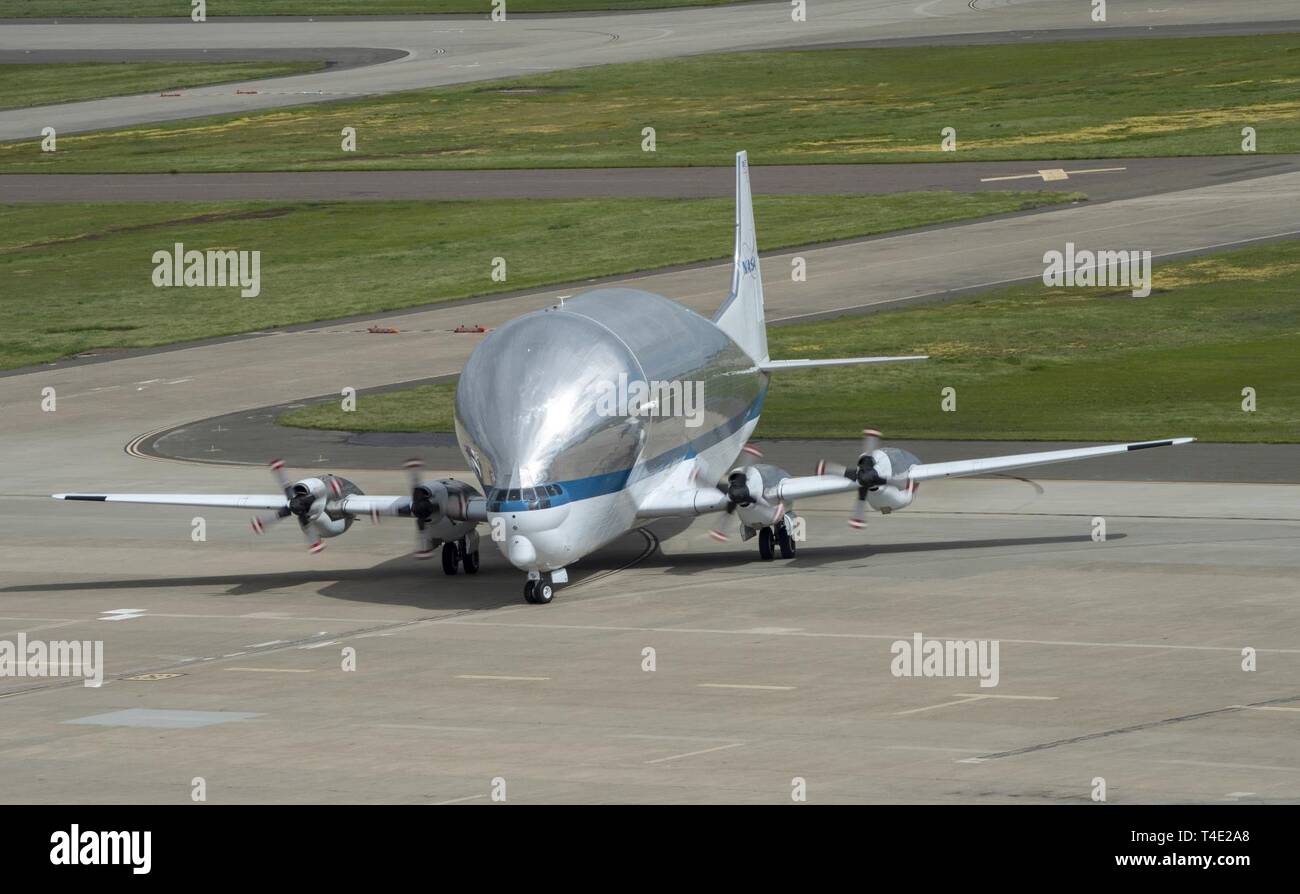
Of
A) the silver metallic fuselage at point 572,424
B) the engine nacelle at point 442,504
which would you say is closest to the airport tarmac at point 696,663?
the engine nacelle at point 442,504

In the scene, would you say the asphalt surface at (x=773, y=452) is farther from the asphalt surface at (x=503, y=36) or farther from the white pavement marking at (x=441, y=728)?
the asphalt surface at (x=503, y=36)

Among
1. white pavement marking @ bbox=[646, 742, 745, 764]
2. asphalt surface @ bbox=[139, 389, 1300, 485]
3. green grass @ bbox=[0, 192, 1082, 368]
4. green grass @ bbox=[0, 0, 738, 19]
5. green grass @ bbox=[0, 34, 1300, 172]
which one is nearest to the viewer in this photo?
white pavement marking @ bbox=[646, 742, 745, 764]

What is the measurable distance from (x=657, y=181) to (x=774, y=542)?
2516 inches

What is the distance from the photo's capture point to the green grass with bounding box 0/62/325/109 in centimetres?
15200

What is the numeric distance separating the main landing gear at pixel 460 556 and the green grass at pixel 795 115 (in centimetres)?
6796

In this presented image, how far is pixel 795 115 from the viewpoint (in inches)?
4860

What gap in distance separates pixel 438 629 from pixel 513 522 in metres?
2.46

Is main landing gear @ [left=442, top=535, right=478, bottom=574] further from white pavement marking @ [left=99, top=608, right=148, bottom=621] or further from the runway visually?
white pavement marking @ [left=99, top=608, right=148, bottom=621]

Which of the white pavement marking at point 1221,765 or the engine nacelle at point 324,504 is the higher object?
the engine nacelle at point 324,504

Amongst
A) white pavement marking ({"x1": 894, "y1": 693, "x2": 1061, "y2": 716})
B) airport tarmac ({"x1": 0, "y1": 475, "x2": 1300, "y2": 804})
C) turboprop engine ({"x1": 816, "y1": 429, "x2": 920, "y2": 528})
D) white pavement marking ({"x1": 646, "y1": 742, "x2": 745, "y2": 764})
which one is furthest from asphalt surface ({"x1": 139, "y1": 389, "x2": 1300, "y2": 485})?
white pavement marking ({"x1": 646, "y1": 742, "x2": 745, "y2": 764})

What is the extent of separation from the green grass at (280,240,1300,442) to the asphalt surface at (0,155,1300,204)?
20.0 meters

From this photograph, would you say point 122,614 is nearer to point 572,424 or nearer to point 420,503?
point 420,503

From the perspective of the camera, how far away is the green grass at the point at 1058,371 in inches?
2255

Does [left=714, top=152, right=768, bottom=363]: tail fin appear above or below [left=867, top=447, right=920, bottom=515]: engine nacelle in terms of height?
above
